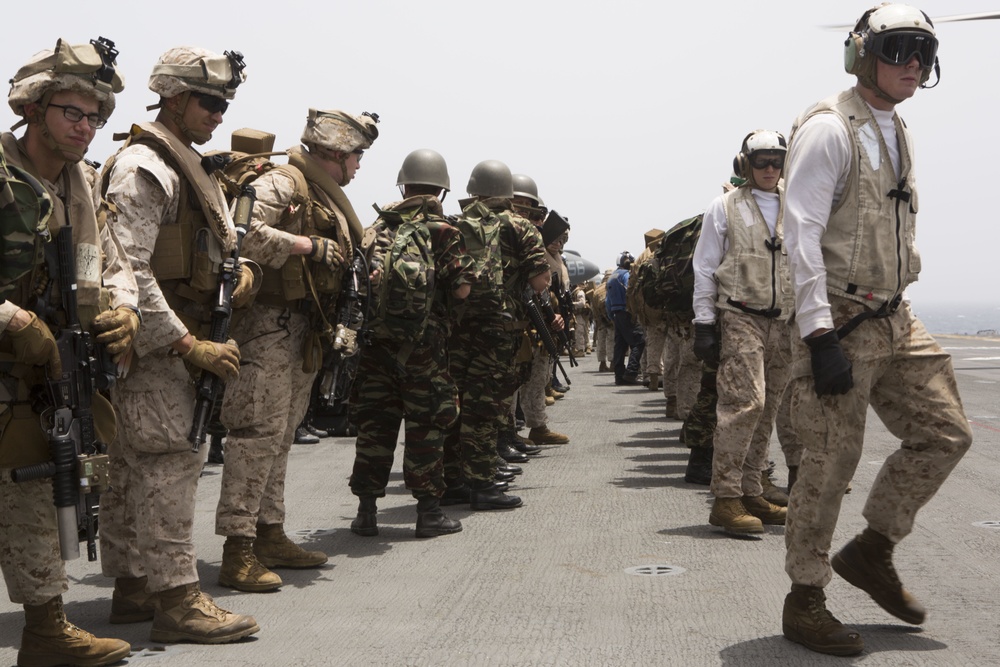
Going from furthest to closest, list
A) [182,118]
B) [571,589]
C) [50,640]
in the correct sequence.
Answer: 1. [571,589]
2. [182,118]
3. [50,640]

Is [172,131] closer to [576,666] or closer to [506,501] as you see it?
[576,666]

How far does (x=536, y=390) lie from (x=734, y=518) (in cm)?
480

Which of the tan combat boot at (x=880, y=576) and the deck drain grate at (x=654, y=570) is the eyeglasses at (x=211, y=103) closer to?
the deck drain grate at (x=654, y=570)

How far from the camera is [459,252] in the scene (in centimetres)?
708

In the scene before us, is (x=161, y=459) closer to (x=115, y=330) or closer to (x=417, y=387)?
(x=115, y=330)

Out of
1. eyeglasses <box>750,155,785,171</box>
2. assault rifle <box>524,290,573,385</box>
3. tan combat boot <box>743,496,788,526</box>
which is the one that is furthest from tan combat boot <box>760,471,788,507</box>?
assault rifle <box>524,290,573,385</box>

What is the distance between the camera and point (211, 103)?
4930 millimetres

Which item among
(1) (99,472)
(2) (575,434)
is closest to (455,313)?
(1) (99,472)

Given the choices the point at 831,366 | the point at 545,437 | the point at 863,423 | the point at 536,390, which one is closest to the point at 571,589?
the point at 863,423

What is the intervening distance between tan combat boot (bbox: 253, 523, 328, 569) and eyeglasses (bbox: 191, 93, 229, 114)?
2193mm

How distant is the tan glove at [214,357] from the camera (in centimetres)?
455

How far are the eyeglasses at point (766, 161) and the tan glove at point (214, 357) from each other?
3.64 meters

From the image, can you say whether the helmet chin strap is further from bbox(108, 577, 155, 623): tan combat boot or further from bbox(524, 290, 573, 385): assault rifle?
bbox(524, 290, 573, 385): assault rifle

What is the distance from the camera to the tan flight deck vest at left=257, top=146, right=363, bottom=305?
18.4ft
